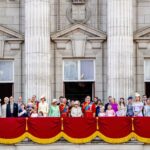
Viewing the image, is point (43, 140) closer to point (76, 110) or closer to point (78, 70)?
point (76, 110)

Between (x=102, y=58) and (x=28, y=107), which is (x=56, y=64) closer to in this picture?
(x=102, y=58)

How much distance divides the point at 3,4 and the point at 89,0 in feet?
17.2

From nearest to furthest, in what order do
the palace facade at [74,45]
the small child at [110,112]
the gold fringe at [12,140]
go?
the gold fringe at [12,140] < the small child at [110,112] < the palace facade at [74,45]

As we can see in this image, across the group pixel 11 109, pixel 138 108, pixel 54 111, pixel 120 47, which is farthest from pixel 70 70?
pixel 138 108

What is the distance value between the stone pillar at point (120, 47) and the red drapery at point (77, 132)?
6089mm

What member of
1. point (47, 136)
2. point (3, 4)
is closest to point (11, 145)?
point (47, 136)

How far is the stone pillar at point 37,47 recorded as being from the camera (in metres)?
48.8

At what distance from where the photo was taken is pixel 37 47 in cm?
4912

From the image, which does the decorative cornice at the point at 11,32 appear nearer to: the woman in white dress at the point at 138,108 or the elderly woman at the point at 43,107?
the elderly woman at the point at 43,107

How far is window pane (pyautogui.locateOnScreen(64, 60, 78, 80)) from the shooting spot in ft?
167

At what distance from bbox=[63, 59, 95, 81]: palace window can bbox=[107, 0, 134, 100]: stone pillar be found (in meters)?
1.83

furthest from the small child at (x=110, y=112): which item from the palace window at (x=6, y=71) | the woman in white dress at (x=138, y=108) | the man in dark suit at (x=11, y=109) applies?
the palace window at (x=6, y=71)

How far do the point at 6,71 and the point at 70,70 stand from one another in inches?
152

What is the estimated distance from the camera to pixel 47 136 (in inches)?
1677
